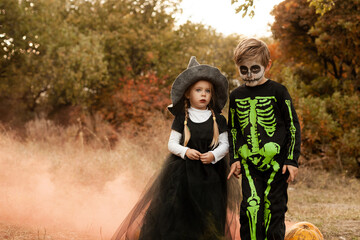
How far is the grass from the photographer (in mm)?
4410

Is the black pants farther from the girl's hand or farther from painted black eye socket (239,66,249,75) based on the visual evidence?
painted black eye socket (239,66,249,75)

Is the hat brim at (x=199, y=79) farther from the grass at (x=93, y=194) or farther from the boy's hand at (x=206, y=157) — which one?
the grass at (x=93, y=194)

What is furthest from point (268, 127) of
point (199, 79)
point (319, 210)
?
point (319, 210)

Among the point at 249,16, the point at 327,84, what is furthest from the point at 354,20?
the point at 249,16

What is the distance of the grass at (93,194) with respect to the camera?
174 inches

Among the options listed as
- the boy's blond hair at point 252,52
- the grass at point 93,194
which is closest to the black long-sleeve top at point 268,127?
the boy's blond hair at point 252,52

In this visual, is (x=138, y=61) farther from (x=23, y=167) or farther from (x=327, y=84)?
(x=23, y=167)

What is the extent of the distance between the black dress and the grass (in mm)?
806

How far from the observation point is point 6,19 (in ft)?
40.6

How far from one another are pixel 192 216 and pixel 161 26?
15743 millimetres

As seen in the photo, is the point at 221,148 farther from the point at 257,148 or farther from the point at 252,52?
the point at 252,52

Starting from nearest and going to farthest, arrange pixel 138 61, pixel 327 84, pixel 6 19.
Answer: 1. pixel 327 84
2. pixel 6 19
3. pixel 138 61

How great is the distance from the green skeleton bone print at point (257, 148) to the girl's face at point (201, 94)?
364 millimetres

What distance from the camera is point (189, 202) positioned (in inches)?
126
